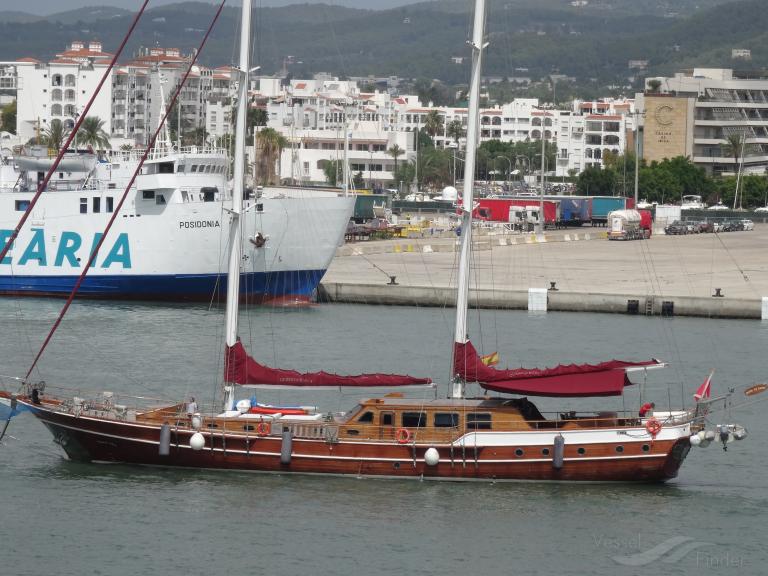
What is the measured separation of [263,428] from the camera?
88.5ft

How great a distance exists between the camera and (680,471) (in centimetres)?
2850

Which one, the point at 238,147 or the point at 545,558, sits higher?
the point at 238,147

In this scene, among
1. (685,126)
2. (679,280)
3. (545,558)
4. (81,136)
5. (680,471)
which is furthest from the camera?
(685,126)

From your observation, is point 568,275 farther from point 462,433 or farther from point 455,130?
point 455,130

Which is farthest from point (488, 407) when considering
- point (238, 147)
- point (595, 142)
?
A: point (595, 142)

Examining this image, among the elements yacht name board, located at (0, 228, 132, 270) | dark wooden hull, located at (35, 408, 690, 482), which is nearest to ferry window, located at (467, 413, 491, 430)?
dark wooden hull, located at (35, 408, 690, 482)

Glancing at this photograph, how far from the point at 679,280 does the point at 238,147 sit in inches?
1429

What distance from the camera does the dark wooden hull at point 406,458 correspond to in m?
26.6

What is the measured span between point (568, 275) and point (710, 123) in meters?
80.6

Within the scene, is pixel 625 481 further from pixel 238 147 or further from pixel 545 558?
pixel 238 147

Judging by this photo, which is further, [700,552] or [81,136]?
[81,136]

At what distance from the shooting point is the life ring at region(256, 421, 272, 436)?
88.4 ft

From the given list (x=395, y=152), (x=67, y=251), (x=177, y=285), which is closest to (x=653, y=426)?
(x=177, y=285)

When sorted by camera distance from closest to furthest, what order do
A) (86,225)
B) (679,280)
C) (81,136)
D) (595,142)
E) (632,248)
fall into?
(86,225) → (679,280) → (632,248) → (81,136) → (595,142)
